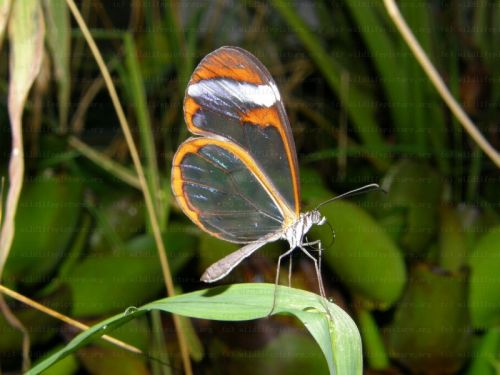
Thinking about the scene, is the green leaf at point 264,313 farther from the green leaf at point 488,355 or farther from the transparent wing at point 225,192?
the green leaf at point 488,355

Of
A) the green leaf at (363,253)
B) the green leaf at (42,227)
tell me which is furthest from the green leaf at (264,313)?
the green leaf at (42,227)

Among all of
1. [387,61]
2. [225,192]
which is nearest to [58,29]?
[225,192]

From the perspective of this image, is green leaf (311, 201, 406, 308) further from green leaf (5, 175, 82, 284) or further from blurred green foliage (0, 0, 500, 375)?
green leaf (5, 175, 82, 284)

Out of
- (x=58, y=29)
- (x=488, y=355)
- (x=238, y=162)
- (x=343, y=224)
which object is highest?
(x=58, y=29)

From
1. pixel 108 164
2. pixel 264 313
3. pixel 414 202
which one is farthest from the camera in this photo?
pixel 108 164

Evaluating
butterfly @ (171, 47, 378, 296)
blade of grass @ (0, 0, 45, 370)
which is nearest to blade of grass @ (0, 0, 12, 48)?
blade of grass @ (0, 0, 45, 370)

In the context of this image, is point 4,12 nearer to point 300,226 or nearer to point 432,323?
point 300,226

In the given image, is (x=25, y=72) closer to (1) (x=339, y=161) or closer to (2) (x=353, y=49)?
(1) (x=339, y=161)
